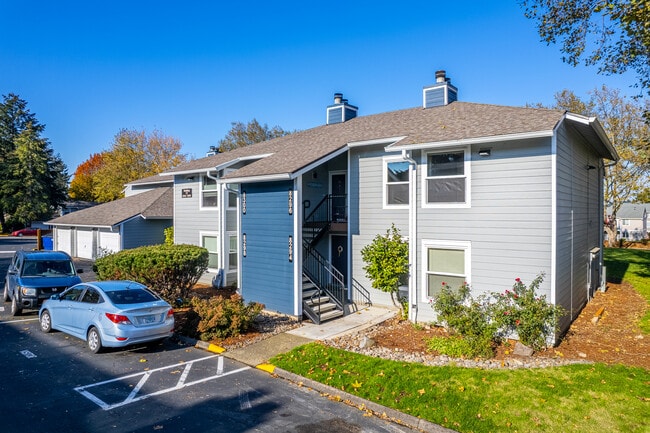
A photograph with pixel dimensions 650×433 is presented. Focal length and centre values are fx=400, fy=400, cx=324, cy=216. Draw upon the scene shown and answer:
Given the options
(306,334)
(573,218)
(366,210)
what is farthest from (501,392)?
(366,210)

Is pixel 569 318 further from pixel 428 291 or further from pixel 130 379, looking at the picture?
pixel 130 379

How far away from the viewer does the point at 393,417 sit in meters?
6.50

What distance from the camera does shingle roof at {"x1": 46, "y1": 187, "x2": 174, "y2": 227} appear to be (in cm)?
2309

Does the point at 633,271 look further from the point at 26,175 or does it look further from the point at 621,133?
the point at 26,175

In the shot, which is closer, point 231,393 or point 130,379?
point 231,393

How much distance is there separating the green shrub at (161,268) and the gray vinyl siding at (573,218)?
435 inches

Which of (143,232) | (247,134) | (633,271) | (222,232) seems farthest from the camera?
(247,134)

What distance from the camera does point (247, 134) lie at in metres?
53.8

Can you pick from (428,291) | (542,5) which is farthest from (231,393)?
(542,5)

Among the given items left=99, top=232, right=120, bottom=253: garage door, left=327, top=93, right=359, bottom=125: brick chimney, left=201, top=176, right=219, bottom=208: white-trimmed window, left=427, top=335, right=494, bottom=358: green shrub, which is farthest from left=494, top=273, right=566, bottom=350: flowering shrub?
left=99, top=232, right=120, bottom=253: garage door

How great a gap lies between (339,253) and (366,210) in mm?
2238

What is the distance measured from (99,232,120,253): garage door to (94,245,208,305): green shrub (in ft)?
32.8

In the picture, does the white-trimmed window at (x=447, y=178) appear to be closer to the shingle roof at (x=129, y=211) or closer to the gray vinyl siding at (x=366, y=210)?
the gray vinyl siding at (x=366, y=210)

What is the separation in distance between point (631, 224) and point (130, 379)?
272 feet
